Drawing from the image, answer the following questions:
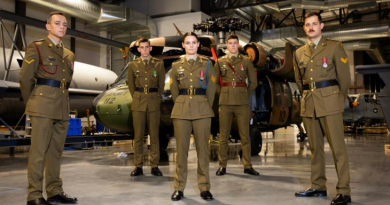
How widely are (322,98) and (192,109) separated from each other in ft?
4.21

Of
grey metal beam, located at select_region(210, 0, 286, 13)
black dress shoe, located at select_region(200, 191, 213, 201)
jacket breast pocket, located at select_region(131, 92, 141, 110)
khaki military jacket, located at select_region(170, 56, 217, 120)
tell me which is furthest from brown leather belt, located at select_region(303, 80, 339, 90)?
grey metal beam, located at select_region(210, 0, 286, 13)

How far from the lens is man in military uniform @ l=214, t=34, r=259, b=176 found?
5.27 m

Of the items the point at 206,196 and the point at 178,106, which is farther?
the point at 178,106

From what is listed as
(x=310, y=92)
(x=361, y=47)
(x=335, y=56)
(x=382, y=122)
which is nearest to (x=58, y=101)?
(x=310, y=92)

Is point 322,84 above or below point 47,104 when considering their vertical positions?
above

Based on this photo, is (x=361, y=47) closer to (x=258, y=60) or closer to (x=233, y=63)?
(x=258, y=60)

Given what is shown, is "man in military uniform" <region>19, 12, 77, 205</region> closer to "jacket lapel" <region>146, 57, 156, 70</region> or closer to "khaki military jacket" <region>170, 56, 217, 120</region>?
"khaki military jacket" <region>170, 56, 217, 120</region>

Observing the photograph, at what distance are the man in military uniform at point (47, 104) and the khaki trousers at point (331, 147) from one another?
243cm

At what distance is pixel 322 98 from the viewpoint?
3.60m

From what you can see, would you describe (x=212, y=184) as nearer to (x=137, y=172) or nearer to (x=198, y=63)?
(x=137, y=172)

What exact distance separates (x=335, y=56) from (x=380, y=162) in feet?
12.2

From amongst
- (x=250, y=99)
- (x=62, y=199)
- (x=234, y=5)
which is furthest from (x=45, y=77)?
(x=234, y=5)

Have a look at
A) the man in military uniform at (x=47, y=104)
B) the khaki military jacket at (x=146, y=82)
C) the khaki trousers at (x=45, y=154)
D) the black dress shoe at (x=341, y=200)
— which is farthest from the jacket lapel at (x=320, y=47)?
the khaki trousers at (x=45, y=154)

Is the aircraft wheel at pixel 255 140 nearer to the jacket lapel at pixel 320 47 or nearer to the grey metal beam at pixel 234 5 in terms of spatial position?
the jacket lapel at pixel 320 47
